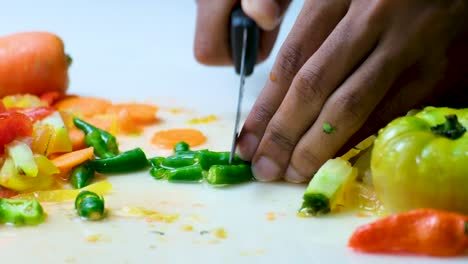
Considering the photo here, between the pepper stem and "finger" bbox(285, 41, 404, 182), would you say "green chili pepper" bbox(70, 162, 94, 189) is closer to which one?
"finger" bbox(285, 41, 404, 182)

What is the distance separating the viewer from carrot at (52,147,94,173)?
186 cm

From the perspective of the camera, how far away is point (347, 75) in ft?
5.67

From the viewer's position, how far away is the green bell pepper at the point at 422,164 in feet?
4.93

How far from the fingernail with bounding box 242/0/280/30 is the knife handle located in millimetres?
86

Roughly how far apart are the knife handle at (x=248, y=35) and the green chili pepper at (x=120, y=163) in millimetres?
419

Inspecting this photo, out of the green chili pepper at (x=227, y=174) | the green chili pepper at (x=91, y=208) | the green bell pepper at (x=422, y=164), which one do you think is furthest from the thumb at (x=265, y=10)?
the green chili pepper at (x=91, y=208)

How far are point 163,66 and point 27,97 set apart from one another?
0.56m

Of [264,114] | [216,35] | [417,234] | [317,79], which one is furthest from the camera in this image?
[216,35]

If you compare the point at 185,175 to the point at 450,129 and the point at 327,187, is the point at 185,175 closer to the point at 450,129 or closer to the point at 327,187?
the point at 327,187

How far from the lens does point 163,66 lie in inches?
108

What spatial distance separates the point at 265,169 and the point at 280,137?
0.25 feet

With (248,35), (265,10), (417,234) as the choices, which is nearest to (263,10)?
(265,10)

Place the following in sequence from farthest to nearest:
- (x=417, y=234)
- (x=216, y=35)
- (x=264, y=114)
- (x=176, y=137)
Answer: (x=216, y=35), (x=176, y=137), (x=264, y=114), (x=417, y=234)

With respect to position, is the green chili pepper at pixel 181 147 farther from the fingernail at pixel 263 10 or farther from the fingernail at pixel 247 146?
the fingernail at pixel 263 10
